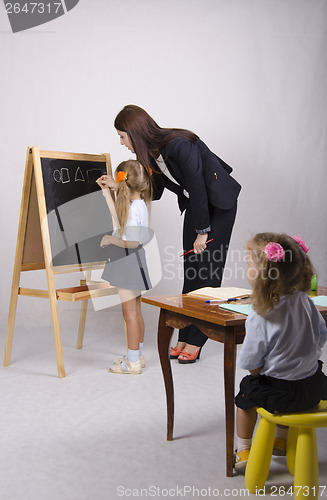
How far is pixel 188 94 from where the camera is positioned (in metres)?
4.23

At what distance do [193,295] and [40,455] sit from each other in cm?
81

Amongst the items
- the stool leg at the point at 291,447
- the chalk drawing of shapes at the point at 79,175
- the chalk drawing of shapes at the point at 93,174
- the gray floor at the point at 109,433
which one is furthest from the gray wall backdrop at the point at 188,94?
the stool leg at the point at 291,447

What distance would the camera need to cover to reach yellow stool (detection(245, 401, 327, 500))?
1571mm

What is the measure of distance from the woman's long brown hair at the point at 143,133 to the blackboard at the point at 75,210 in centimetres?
45

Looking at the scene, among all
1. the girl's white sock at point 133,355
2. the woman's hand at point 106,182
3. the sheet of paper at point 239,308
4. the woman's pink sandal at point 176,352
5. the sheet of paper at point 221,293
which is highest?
the woman's hand at point 106,182

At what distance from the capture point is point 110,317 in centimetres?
428

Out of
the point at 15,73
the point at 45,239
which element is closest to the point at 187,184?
the point at 45,239

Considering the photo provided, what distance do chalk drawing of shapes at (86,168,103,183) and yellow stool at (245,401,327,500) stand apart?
2.05 m

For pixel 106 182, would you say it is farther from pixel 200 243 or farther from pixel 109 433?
pixel 109 433

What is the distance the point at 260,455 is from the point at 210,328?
0.41 metres

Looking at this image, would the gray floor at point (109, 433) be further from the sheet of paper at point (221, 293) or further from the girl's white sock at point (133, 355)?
the sheet of paper at point (221, 293)

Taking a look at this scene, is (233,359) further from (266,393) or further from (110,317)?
(110,317)

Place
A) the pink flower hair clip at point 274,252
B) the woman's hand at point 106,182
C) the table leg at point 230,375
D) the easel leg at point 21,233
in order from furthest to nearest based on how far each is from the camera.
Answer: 1. the woman's hand at point 106,182
2. the easel leg at point 21,233
3. the table leg at point 230,375
4. the pink flower hair clip at point 274,252

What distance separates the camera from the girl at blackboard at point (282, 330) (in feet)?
5.24
